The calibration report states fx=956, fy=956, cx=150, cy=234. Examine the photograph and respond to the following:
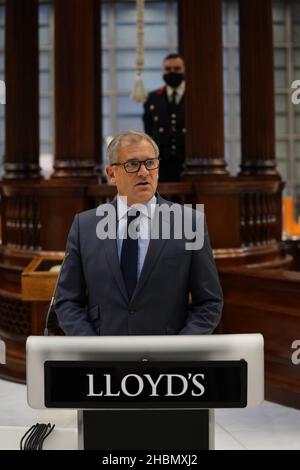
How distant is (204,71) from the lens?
19.4 ft

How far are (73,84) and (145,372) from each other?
4.57 meters

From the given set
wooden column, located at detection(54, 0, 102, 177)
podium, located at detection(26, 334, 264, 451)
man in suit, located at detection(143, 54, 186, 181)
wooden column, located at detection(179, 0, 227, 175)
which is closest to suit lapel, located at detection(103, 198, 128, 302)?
podium, located at detection(26, 334, 264, 451)

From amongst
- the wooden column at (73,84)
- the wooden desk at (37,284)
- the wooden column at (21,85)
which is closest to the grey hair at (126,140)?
the wooden desk at (37,284)

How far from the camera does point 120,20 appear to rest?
44.2 ft

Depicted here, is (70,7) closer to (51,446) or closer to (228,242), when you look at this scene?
(228,242)

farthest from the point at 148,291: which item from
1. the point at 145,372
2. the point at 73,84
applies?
the point at 73,84

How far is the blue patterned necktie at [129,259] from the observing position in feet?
8.71

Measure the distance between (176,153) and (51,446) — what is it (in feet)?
16.7

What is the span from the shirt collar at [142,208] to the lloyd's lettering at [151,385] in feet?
Result: 3.15

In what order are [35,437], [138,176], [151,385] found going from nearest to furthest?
1. [151,385]
2. [35,437]
3. [138,176]

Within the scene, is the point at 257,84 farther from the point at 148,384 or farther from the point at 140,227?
the point at 148,384

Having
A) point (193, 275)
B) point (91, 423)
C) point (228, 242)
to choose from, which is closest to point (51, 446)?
point (91, 423)

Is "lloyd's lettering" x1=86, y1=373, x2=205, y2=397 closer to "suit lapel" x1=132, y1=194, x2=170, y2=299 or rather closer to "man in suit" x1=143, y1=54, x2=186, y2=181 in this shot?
"suit lapel" x1=132, y1=194, x2=170, y2=299
